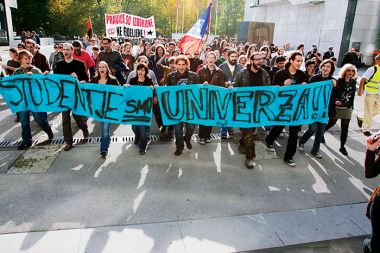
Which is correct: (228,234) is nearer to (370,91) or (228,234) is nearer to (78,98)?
(78,98)

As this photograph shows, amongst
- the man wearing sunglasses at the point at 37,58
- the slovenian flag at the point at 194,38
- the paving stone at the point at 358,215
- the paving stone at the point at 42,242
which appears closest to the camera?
the paving stone at the point at 42,242

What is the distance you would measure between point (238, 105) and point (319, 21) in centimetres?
2533

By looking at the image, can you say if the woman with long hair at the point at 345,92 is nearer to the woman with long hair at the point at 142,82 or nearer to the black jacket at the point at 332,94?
the black jacket at the point at 332,94

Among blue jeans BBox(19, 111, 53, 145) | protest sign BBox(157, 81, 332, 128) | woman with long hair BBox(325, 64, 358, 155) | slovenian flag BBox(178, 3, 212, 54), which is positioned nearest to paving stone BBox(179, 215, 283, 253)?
protest sign BBox(157, 81, 332, 128)

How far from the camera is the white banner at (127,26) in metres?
12.4

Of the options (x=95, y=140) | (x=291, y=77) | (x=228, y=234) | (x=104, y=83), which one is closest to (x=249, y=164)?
(x=291, y=77)

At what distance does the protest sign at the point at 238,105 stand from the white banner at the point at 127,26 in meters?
8.03

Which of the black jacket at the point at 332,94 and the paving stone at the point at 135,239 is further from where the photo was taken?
the black jacket at the point at 332,94

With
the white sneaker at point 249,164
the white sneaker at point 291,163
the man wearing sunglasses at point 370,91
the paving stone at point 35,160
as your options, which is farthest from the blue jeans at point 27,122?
the man wearing sunglasses at point 370,91

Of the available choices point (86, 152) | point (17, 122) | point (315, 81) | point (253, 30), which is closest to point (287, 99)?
point (315, 81)

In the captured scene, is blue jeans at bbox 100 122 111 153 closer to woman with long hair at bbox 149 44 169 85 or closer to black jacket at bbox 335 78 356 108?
woman with long hair at bbox 149 44 169 85

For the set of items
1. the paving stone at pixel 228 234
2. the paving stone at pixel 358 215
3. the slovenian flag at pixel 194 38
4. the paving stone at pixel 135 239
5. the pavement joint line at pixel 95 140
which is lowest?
the paving stone at pixel 135 239

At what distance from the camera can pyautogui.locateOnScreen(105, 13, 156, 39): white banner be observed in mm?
12414

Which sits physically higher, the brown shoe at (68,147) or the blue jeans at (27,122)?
the blue jeans at (27,122)
